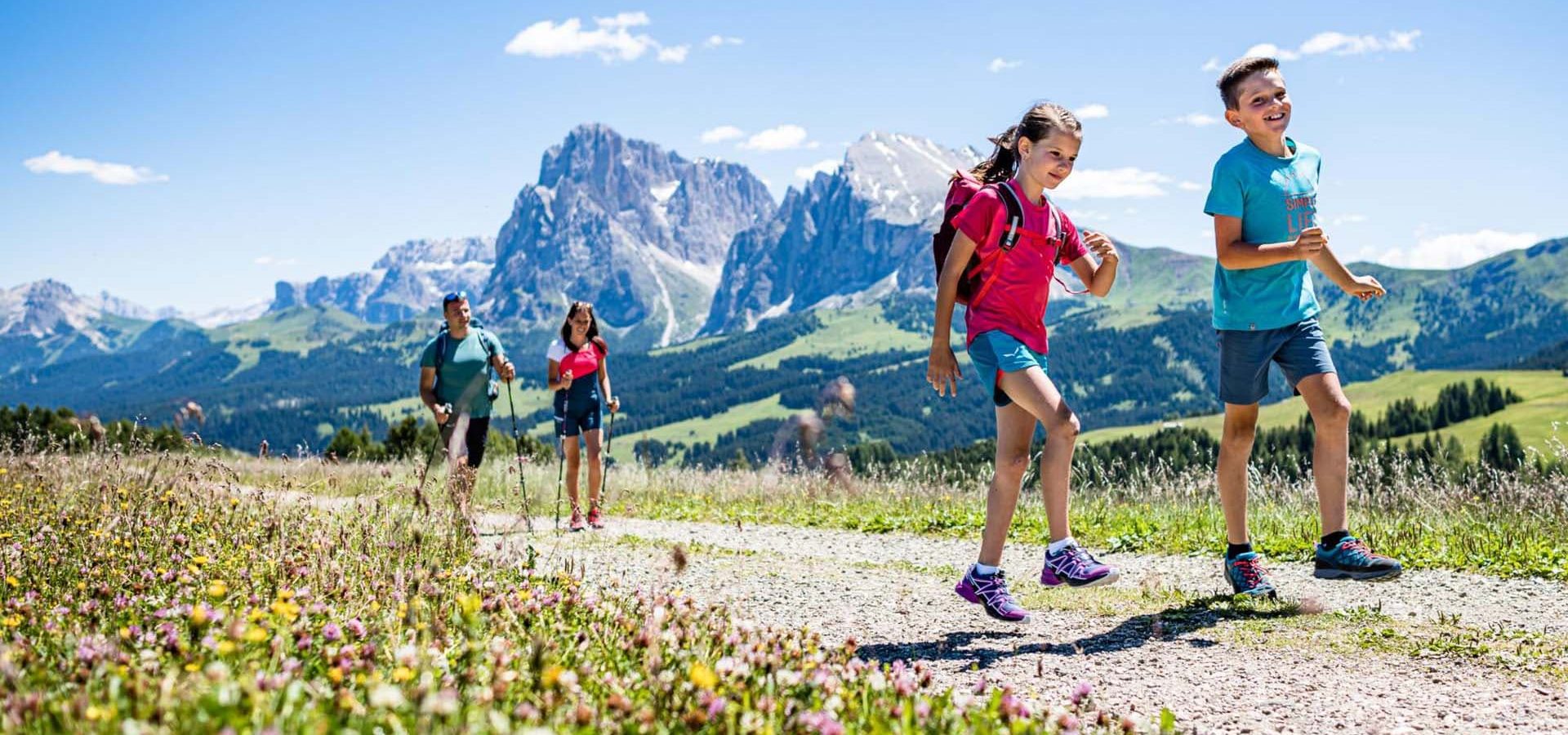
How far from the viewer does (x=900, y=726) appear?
10.6 feet

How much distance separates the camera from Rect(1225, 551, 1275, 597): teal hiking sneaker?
639 cm

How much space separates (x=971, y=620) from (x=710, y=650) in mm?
2427

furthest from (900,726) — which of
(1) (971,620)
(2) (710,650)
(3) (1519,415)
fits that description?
(3) (1519,415)

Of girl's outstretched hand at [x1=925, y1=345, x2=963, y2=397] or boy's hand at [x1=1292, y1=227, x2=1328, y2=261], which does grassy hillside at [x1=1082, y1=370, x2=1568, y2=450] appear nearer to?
boy's hand at [x1=1292, y1=227, x2=1328, y2=261]

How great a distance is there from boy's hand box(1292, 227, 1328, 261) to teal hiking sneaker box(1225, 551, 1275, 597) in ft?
5.90

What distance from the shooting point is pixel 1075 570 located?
5734 millimetres

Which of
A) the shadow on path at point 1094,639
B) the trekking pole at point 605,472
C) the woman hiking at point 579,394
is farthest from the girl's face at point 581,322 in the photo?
the shadow on path at point 1094,639

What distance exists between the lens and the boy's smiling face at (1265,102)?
6020 millimetres

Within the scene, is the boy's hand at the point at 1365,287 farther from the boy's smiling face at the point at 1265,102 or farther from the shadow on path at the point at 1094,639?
the shadow on path at the point at 1094,639

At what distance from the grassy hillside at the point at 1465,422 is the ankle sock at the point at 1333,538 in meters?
113

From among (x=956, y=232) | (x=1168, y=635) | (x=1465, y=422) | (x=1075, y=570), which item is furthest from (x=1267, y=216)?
(x=1465, y=422)

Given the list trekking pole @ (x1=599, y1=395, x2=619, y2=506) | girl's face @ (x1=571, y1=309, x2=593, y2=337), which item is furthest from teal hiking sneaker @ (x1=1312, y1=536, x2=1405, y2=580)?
girl's face @ (x1=571, y1=309, x2=593, y2=337)

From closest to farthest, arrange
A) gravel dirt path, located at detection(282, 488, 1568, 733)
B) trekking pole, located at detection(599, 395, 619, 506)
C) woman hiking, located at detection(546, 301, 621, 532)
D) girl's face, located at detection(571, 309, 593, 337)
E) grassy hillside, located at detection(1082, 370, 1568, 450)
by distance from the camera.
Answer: gravel dirt path, located at detection(282, 488, 1568, 733) → trekking pole, located at detection(599, 395, 619, 506) → woman hiking, located at detection(546, 301, 621, 532) → girl's face, located at detection(571, 309, 593, 337) → grassy hillside, located at detection(1082, 370, 1568, 450)

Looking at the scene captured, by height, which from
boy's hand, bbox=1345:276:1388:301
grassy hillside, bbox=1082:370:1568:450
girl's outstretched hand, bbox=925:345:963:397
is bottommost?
grassy hillside, bbox=1082:370:1568:450
